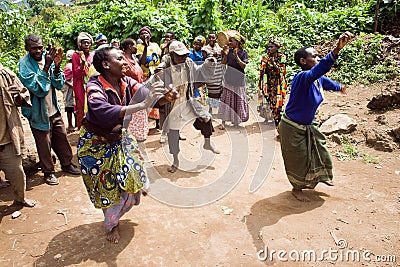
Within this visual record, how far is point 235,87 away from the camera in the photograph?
6816 millimetres

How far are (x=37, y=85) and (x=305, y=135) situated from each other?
3.18 meters

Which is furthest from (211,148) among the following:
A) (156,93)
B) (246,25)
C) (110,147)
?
(246,25)

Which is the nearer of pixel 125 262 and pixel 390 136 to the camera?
pixel 125 262

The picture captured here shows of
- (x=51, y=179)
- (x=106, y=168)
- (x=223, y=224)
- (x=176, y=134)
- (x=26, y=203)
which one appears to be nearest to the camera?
(x=106, y=168)

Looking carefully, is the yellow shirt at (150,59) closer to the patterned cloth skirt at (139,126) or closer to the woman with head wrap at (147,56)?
the woman with head wrap at (147,56)

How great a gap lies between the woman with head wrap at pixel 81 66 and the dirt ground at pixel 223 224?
132 cm

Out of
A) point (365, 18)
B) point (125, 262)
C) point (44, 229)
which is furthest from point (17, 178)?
point (365, 18)

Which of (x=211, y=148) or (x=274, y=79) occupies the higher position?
(x=274, y=79)

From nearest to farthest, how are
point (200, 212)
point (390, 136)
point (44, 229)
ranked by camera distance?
point (44, 229), point (200, 212), point (390, 136)

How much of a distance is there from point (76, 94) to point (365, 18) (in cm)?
925

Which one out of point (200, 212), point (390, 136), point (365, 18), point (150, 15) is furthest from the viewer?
point (365, 18)

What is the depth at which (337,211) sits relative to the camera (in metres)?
3.53

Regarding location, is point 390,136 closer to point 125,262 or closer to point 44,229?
point 125,262

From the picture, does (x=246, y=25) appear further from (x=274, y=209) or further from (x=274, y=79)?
(x=274, y=209)
